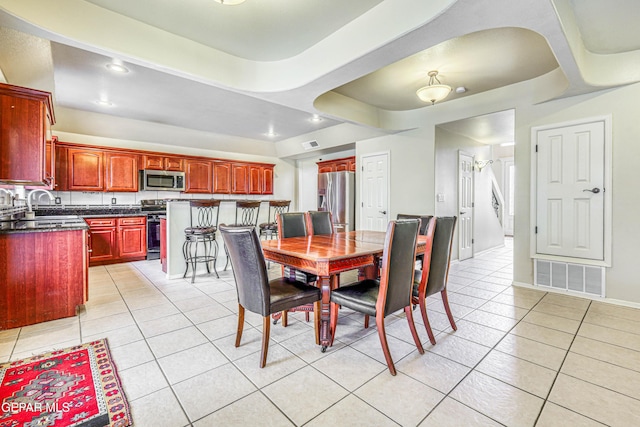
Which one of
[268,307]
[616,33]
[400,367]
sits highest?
[616,33]

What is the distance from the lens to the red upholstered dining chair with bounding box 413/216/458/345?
225cm

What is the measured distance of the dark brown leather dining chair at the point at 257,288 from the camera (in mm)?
1891

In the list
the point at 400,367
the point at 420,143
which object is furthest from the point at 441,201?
the point at 400,367

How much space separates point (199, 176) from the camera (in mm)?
6520

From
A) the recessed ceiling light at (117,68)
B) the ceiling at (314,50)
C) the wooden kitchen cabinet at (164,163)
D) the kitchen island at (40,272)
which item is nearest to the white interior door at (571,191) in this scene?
the ceiling at (314,50)

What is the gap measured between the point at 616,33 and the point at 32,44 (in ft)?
17.0

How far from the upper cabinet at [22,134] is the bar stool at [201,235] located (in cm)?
160

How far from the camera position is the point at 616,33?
2.71 meters

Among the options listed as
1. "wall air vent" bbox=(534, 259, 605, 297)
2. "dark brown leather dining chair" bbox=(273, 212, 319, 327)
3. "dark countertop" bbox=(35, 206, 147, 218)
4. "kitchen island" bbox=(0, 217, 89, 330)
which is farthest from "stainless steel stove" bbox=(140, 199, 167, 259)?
"wall air vent" bbox=(534, 259, 605, 297)

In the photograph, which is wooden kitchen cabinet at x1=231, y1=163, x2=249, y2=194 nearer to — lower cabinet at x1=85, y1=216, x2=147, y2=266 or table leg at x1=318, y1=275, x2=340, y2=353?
lower cabinet at x1=85, y1=216, x2=147, y2=266

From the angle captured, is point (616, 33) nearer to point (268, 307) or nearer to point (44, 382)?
point (268, 307)

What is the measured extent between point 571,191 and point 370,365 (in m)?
3.32

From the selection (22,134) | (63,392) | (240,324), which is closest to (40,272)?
(22,134)

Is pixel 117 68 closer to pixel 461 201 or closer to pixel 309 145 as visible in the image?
pixel 309 145
